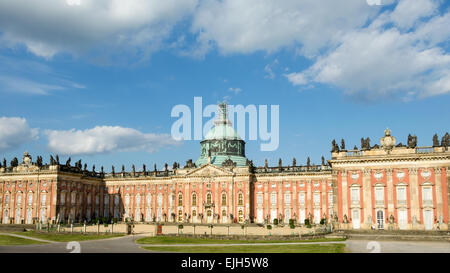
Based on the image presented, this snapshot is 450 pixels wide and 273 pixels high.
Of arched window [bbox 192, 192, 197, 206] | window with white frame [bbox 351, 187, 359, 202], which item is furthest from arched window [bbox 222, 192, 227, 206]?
window with white frame [bbox 351, 187, 359, 202]

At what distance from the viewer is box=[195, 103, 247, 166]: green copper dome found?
96.8m

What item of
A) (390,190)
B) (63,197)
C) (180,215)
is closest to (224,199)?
(180,215)

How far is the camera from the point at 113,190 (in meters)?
99.2

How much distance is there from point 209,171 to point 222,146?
32.4 ft

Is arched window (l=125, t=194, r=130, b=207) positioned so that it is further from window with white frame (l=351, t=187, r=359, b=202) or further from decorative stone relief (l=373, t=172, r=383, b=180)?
decorative stone relief (l=373, t=172, r=383, b=180)

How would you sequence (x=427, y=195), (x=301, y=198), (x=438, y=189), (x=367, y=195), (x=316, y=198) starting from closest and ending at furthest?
(x=438, y=189) < (x=427, y=195) < (x=367, y=195) < (x=316, y=198) < (x=301, y=198)

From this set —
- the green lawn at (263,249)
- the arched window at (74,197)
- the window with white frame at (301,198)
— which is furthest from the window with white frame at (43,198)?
the green lawn at (263,249)

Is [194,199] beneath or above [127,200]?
above

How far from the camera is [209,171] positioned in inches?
3556

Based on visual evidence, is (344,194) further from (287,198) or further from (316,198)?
(287,198)

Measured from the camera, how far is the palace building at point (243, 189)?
58938 mm
